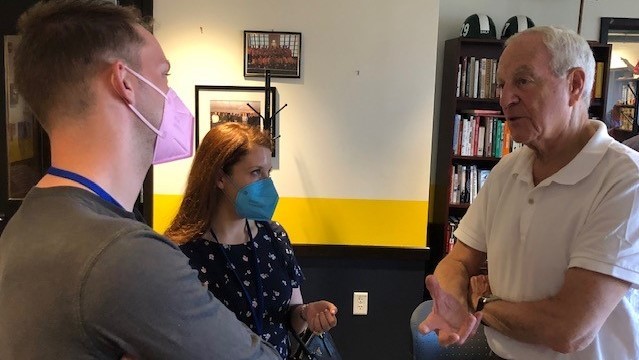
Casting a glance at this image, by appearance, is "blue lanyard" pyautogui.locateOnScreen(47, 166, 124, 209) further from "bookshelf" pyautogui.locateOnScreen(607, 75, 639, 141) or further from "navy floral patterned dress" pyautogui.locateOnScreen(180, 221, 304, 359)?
"bookshelf" pyautogui.locateOnScreen(607, 75, 639, 141)

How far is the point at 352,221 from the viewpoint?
3217 millimetres

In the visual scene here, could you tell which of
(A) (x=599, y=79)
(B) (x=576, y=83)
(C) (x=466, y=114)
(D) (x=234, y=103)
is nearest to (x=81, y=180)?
(B) (x=576, y=83)

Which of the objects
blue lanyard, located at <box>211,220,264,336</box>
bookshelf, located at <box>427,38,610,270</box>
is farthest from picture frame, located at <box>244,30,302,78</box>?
blue lanyard, located at <box>211,220,264,336</box>

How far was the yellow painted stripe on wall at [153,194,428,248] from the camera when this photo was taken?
3.19 metres

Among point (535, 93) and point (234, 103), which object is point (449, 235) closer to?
point (234, 103)

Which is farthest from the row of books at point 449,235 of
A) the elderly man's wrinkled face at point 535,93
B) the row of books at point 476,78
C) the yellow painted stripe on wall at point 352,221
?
the elderly man's wrinkled face at point 535,93

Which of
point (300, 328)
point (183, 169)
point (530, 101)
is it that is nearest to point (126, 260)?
point (530, 101)

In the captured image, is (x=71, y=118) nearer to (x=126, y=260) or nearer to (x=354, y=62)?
(x=126, y=260)

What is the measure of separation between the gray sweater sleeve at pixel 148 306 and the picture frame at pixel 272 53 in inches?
94.7

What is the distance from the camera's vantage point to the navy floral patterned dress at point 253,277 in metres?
1.69

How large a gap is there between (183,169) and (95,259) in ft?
8.17

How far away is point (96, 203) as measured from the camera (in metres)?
0.80

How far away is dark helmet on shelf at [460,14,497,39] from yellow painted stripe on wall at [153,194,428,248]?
1.19m

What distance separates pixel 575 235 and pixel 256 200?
1.07 metres
